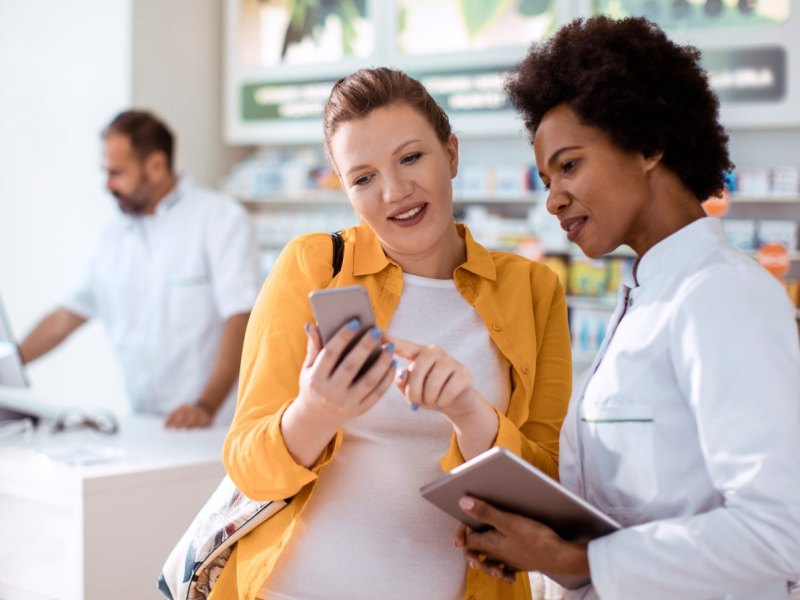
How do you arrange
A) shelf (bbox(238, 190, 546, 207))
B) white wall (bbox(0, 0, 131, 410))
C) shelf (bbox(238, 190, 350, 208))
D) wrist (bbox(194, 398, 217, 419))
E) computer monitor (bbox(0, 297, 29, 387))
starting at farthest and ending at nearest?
shelf (bbox(238, 190, 350, 208)), white wall (bbox(0, 0, 131, 410)), shelf (bbox(238, 190, 546, 207)), wrist (bbox(194, 398, 217, 419)), computer monitor (bbox(0, 297, 29, 387))

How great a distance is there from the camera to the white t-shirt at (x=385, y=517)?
1482mm

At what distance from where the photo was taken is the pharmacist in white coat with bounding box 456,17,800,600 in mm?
1111

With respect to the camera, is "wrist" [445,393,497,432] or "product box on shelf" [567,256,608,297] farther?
"product box on shelf" [567,256,608,297]

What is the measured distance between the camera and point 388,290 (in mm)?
1588

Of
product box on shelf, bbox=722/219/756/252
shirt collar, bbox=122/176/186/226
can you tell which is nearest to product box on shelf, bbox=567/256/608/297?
product box on shelf, bbox=722/219/756/252

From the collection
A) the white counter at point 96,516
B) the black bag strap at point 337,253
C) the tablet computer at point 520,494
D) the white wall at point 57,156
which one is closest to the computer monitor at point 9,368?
the white counter at point 96,516

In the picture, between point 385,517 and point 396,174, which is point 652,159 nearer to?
point 396,174

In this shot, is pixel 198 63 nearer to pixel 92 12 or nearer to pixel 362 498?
pixel 92 12

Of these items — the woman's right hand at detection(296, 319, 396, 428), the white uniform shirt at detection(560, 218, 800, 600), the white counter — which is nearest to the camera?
the white uniform shirt at detection(560, 218, 800, 600)

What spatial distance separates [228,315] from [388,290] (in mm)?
1953

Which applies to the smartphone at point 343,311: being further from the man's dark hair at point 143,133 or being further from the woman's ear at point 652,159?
the man's dark hair at point 143,133

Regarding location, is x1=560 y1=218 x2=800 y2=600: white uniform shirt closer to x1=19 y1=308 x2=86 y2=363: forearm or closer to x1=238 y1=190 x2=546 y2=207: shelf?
x1=19 y1=308 x2=86 y2=363: forearm

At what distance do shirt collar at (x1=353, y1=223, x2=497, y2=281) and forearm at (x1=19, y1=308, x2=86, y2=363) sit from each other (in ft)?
7.94

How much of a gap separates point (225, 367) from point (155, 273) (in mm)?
622
